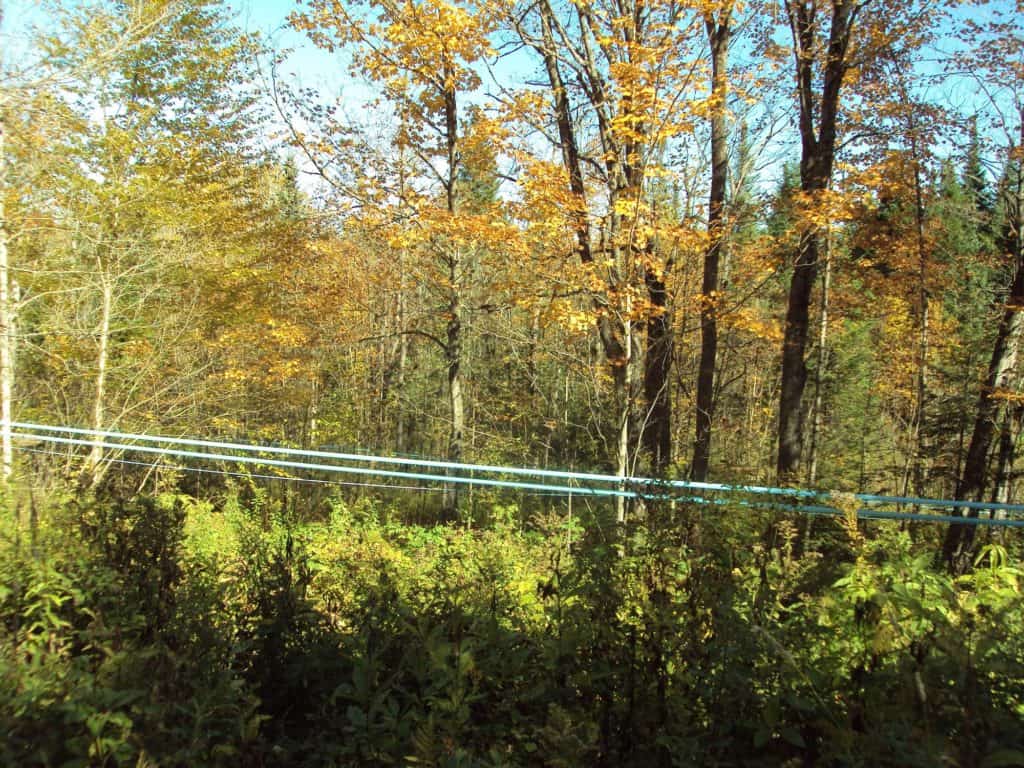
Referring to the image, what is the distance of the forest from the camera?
2.12 meters

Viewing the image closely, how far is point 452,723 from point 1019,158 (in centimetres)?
1057

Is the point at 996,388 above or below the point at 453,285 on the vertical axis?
below

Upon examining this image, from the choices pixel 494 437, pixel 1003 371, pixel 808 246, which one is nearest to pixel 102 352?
pixel 494 437

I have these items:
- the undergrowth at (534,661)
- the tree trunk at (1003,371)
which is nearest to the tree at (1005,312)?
the tree trunk at (1003,371)

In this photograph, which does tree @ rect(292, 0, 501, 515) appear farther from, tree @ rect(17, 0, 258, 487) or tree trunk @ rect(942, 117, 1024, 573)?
tree trunk @ rect(942, 117, 1024, 573)

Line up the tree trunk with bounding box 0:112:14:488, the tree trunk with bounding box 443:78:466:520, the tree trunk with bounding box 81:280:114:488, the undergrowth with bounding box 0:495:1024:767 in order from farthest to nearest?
the tree trunk with bounding box 443:78:466:520
the tree trunk with bounding box 81:280:114:488
the tree trunk with bounding box 0:112:14:488
the undergrowth with bounding box 0:495:1024:767

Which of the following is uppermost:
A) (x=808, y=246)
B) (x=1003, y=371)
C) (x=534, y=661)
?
(x=808, y=246)

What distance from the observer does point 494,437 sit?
12.2 m

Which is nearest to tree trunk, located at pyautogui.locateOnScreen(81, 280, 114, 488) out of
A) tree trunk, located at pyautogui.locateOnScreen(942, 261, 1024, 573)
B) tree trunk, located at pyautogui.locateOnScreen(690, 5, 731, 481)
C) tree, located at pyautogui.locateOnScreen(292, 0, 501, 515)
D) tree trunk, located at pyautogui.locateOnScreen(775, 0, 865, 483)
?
tree, located at pyautogui.locateOnScreen(292, 0, 501, 515)

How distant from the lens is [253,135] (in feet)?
33.2

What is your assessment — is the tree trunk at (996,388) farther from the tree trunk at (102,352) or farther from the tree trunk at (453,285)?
the tree trunk at (102,352)

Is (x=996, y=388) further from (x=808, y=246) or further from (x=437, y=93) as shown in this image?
(x=437, y=93)

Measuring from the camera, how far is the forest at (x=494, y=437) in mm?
2115

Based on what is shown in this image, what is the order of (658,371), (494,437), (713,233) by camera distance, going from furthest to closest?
1. (494,437)
2. (658,371)
3. (713,233)
